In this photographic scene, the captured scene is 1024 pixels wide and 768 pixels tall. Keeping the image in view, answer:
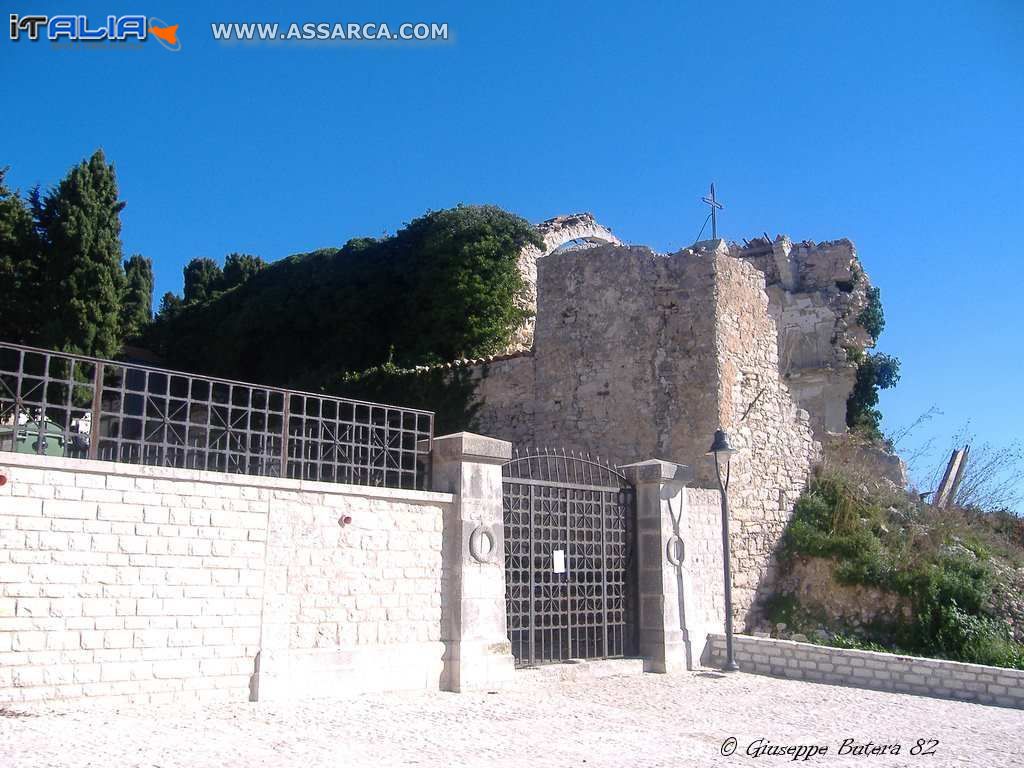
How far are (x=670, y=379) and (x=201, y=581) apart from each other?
310 inches

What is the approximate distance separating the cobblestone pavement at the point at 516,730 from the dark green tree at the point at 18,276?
52.4 ft

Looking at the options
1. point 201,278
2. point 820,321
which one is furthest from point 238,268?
point 820,321

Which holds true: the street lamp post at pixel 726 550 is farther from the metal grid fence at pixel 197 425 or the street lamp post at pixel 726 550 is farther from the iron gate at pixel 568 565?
the metal grid fence at pixel 197 425

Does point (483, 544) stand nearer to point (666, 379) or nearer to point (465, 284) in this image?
point (666, 379)

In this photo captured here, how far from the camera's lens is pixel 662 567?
402 inches

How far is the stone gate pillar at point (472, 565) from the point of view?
830 cm

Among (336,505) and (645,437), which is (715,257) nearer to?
(645,437)

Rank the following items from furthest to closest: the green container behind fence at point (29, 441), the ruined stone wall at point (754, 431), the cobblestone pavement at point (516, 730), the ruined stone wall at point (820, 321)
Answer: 1. the ruined stone wall at point (820, 321)
2. the ruined stone wall at point (754, 431)
3. the green container behind fence at point (29, 441)
4. the cobblestone pavement at point (516, 730)

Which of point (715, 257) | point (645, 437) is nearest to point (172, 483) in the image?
point (645, 437)

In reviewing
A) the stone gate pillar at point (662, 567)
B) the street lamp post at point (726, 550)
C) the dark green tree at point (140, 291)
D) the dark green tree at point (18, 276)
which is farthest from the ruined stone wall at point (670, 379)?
the dark green tree at point (140, 291)

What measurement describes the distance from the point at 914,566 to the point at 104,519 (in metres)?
10.2

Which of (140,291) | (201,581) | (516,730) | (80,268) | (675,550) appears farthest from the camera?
(140,291)

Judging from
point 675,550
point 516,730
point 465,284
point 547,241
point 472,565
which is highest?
point 547,241

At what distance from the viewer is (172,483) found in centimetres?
677
